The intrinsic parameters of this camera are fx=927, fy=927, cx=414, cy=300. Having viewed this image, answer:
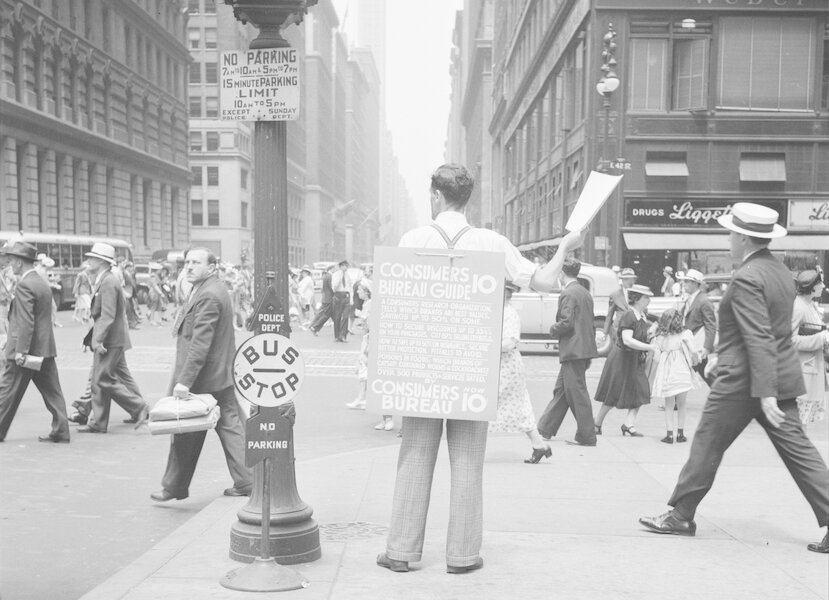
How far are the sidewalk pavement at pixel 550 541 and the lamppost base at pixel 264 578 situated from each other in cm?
6

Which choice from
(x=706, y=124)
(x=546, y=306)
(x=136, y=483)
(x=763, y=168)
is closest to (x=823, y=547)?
(x=136, y=483)

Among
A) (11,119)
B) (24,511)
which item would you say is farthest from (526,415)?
(11,119)

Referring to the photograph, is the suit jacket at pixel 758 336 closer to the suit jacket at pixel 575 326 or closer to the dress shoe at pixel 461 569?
the dress shoe at pixel 461 569

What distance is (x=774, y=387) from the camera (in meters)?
5.33

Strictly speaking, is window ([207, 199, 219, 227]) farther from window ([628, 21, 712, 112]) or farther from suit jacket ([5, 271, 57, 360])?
suit jacket ([5, 271, 57, 360])

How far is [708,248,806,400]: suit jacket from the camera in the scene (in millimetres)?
5324

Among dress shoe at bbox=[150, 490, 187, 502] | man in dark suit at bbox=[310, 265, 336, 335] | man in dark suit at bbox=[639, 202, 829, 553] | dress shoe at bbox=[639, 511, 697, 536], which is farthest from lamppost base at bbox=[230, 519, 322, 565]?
man in dark suit at bbox=[310, 265, 336, 335]

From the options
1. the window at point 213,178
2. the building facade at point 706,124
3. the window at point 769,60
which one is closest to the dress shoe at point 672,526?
the building facade at point 706,124

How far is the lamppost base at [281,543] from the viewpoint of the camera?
5098 mm

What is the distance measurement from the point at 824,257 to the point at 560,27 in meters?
14.4

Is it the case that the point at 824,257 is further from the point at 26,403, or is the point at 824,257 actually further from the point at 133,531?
the point at 133,531

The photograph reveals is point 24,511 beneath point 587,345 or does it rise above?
beneath

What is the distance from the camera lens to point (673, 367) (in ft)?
32.0

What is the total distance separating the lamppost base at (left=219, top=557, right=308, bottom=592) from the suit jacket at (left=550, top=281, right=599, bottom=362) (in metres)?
4.92
